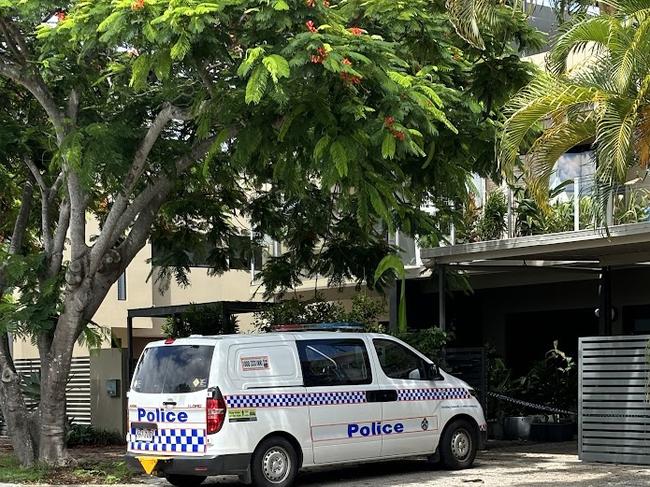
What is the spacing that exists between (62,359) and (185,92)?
4.10 m

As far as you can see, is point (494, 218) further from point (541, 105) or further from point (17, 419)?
point (17, 419)

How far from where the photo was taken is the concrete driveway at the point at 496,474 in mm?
13195

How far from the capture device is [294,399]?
13102mm

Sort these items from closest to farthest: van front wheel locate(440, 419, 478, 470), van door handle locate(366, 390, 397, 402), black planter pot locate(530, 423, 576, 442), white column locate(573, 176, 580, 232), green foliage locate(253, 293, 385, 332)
→ van door handle locate(366, 390, 397, 402) → van front wheel locate(440, 419, 478, 470) → white column locate(573, 176, 580, 232) → green foliage locate(253, 293, 385, 332) → black planter pot locate(530, 423, 576, 442)

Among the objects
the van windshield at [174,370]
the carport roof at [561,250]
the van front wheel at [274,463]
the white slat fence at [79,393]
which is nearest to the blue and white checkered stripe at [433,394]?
the van front wheel at [274,463]

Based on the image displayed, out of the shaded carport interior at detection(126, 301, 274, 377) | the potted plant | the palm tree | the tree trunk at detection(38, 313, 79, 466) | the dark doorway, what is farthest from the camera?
the dark doorway

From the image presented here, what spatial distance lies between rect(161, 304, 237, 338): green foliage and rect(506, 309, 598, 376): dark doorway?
674cm

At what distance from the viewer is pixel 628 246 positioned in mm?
16828

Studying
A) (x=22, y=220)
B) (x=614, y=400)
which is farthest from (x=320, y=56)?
(x=22, y=220)

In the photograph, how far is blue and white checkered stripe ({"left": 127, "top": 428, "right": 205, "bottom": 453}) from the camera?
12484mm

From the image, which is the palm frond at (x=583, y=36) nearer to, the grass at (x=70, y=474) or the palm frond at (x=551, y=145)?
the palm frond at (x=551, y=145)

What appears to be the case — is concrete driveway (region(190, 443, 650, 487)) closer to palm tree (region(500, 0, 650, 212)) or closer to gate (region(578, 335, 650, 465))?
gate (region(578, 335, 650, 465))

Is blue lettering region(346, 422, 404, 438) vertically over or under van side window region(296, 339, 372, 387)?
under

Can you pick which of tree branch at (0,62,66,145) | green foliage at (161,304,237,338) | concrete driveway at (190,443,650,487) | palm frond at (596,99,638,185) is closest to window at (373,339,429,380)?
concrete driveway at (190,443,650,487)
